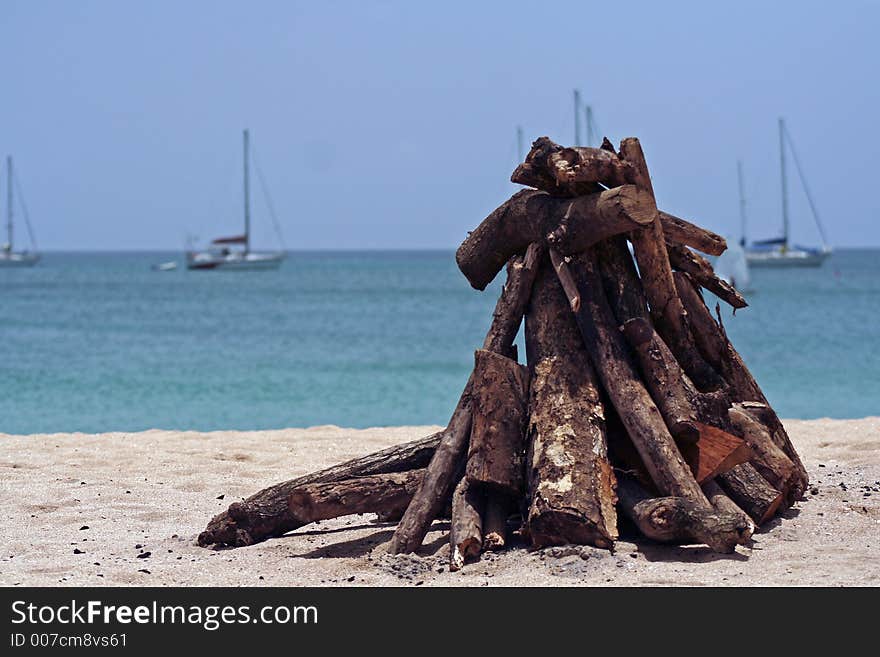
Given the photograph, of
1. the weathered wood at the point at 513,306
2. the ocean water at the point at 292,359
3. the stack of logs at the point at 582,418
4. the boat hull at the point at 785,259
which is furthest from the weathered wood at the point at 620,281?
the boat hull at the point at 785,259

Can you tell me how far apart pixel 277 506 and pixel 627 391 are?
2.25 m

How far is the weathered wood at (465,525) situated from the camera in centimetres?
598

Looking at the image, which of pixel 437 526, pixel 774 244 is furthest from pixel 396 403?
pixel 774 244

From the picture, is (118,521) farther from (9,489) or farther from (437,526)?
(437,526)

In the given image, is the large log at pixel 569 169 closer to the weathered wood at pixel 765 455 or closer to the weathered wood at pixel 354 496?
the weathered wood at pixel 765 455

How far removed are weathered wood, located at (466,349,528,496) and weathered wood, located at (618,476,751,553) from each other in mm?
793

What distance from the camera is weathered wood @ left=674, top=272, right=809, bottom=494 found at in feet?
23.3

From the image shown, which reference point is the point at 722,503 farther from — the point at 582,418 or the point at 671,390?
the point at 582,418

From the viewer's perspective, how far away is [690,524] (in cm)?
584

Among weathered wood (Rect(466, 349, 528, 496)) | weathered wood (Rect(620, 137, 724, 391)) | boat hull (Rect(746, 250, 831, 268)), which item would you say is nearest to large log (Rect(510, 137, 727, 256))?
weathered wood (Rect(620, 137, 724, 391))

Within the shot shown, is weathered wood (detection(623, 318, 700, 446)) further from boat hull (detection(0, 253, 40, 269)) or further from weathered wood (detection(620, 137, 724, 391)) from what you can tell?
boat hull (detection(0, 253, 40, 269))

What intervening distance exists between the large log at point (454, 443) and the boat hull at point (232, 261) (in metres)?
83.4
